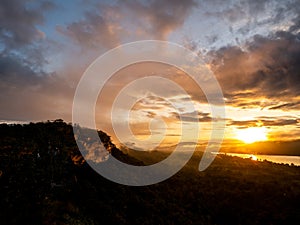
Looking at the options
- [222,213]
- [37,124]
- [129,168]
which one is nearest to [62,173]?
[37,124]

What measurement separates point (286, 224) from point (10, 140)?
27.6 m

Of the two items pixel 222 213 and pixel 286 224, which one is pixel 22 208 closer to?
pixel 222 213

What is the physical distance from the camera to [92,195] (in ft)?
82.1

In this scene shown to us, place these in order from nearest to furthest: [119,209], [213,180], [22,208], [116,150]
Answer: [22,208] < [119,209] < [116,150] < [213,180]

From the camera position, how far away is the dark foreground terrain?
1950 centimetres

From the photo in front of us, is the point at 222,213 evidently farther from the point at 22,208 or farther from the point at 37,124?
the point at 37,124

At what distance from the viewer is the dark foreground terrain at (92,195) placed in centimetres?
1950

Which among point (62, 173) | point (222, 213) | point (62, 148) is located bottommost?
point (222, 213)

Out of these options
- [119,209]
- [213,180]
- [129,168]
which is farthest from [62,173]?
[213,180]

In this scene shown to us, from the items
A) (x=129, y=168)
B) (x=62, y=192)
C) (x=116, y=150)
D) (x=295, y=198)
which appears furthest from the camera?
(x=116, y=150)

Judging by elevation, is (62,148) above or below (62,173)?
above

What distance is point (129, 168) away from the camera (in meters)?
35.9

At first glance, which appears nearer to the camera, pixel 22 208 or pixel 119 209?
pixel 22 208

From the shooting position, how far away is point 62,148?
91.3 feet
